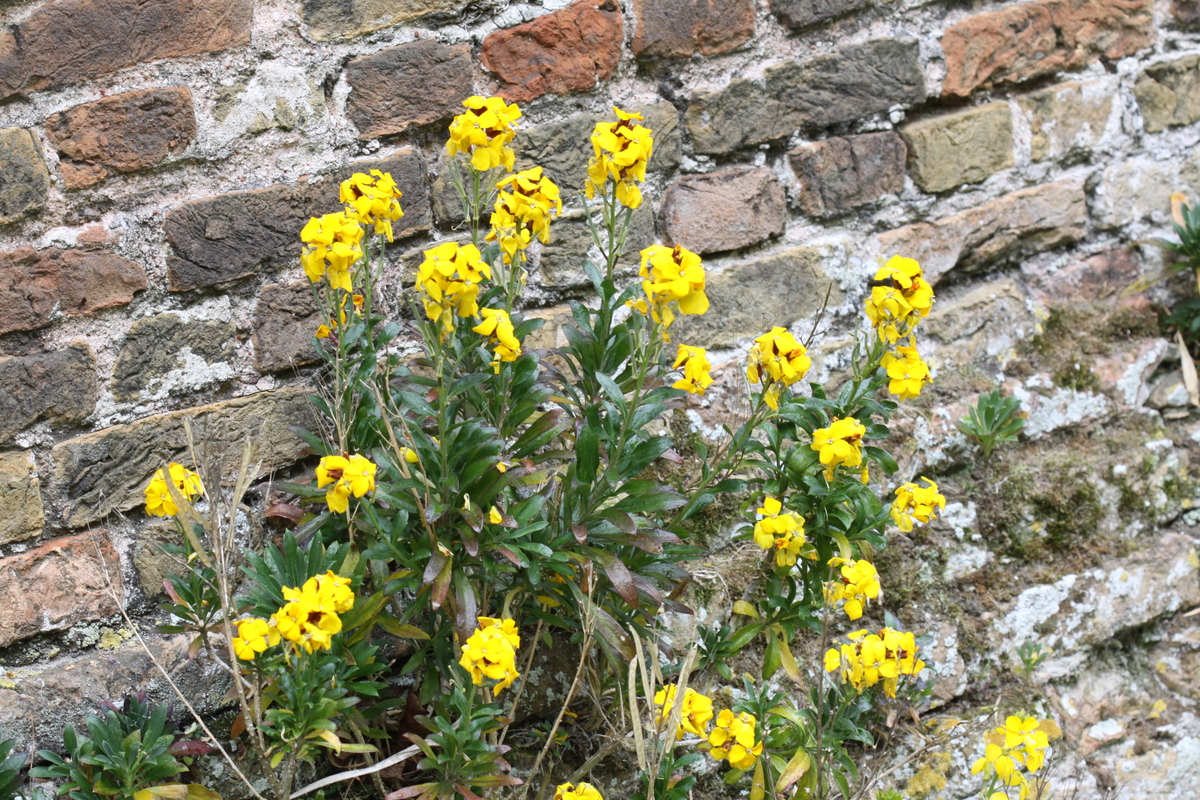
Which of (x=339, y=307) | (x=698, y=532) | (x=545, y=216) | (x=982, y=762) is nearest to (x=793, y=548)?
(x=698, y=532)

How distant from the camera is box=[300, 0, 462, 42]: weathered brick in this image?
186 centimetres

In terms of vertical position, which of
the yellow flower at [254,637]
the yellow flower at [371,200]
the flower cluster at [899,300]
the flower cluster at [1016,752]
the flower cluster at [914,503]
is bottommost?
the flower cluster at [1016,752]

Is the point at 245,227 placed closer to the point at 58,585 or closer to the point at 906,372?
the point at 58,585

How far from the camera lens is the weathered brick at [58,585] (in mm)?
1685

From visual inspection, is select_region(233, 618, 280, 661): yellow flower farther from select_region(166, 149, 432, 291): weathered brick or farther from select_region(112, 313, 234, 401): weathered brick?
select_region(166, 149, 432, 291): weathered brick

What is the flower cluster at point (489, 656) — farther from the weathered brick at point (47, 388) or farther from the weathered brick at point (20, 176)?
the weathered brick at point (20, 176)

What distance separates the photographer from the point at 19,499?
1698 mm

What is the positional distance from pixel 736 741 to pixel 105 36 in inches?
64.2

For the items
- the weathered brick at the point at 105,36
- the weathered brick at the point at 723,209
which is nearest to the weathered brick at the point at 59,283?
the weathered brick at the point at 105,36

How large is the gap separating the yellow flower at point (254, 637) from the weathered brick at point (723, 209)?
120cm

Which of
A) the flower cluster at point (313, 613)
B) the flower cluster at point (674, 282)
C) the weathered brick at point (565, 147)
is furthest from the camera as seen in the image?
the weathered brick at point (565, 147)

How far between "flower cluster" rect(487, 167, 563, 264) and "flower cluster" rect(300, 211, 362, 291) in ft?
0.74

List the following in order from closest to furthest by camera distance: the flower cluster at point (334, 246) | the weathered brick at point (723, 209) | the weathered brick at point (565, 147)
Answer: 1. the flower cluster at point (334, 246)
2. the weathered brick at point (565, 147)
3. the weathered brick at point (723, 209)

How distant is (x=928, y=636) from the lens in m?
2.16
